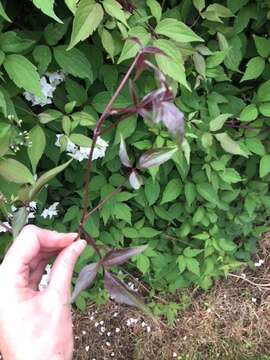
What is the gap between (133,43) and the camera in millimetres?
1283

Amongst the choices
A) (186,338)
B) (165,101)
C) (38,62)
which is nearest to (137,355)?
(186,338)

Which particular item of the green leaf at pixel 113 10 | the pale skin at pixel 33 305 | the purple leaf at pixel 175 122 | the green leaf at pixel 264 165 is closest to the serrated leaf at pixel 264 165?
the green leaf at pixel 264 165

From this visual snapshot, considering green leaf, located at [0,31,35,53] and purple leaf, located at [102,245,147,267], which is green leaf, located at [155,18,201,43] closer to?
green leaf, located at [0,31,35,53]

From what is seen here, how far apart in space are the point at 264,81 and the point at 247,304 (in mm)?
1007

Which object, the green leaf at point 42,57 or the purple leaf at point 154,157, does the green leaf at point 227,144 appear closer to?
the green leaf at point 42,57

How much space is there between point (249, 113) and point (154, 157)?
90 centimetres

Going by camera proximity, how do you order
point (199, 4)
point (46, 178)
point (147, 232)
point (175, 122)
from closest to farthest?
point (175, 122), point (46, 178), point (199, 4), point (147, 232)

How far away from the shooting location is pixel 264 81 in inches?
69.1

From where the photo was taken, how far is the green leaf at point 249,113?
66.1 inches

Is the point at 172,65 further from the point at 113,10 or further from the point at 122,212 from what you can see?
the point at 122,212

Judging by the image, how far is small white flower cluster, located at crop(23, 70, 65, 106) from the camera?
144 cm

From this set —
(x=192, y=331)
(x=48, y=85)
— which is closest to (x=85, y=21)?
(x=48, y=85)

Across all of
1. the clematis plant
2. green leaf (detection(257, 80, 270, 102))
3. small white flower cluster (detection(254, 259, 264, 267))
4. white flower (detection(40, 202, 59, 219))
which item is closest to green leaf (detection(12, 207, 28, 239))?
the clematis plant

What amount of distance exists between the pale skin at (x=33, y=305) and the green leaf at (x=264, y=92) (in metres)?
0.84
